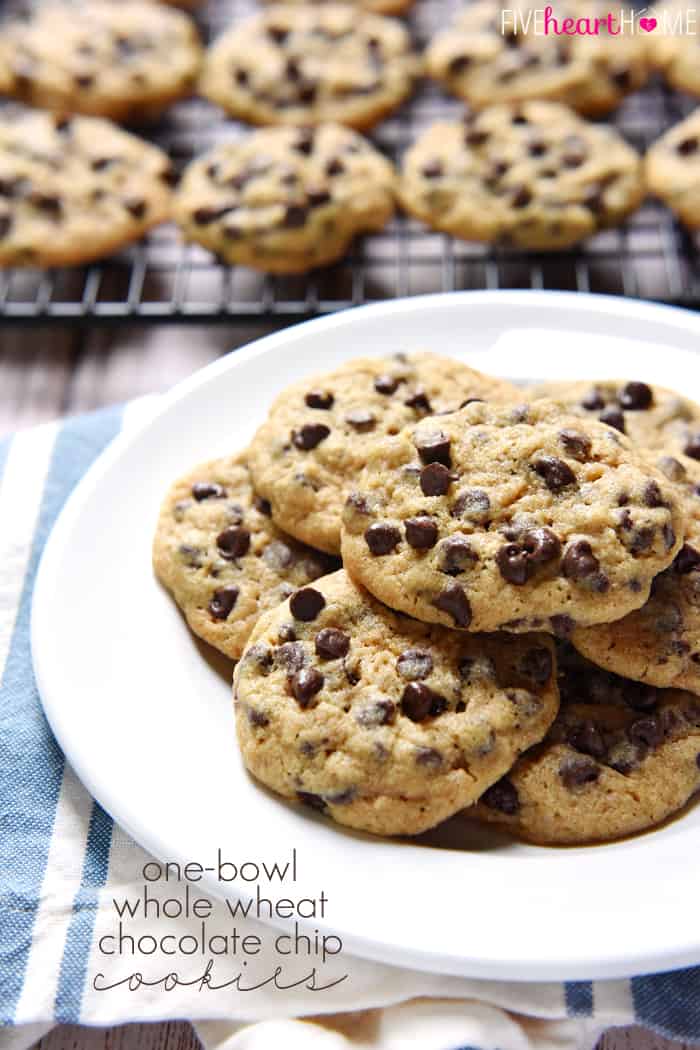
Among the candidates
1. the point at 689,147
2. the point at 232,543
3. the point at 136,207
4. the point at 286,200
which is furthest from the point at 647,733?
the point at 136,207

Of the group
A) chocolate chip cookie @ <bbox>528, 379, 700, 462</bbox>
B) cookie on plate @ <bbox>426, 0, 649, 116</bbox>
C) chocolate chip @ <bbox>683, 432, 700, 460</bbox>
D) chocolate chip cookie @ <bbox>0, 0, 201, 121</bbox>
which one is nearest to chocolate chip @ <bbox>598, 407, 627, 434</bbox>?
chocolate chip cookie @ <bbox>528, 379, 700, 462</bbox>

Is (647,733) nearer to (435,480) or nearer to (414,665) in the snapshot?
(414,665)

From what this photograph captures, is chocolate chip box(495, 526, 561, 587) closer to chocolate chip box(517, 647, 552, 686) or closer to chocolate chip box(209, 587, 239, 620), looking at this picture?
chocolate chip box(517, 647, 552, 686)

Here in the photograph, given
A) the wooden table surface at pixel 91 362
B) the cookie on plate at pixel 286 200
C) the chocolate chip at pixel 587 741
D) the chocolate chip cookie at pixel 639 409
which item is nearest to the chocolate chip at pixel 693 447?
the chocolate chip cookie at pixel 639 409

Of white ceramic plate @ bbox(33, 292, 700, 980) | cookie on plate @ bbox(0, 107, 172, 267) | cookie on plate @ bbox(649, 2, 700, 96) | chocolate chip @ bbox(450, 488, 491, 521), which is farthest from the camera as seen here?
cookie on plate @ bbox(649, 2, 700, 96)

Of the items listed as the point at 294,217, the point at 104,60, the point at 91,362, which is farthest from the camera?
the point at 104,60

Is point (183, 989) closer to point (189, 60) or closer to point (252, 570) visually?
point (252, 570)
